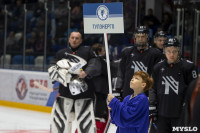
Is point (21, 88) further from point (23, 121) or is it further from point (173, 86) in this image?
point (173, 86)

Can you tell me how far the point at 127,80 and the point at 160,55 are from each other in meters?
0.42

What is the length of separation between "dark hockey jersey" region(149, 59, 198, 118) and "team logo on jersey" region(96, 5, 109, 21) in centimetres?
72

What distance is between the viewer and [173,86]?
4262 mm

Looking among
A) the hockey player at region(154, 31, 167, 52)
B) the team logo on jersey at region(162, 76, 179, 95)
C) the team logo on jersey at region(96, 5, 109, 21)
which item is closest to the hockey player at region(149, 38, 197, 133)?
the team logo on jersey at region(162, 76, 179, 95)

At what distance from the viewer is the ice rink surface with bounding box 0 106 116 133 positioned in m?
7.36

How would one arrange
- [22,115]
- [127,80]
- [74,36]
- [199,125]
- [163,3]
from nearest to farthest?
1. [199,125]
2. [127,80]
3. [74,36]
4. [22,115]
5. [163,3]

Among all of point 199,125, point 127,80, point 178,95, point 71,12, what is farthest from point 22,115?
point 199,125

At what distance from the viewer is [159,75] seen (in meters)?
4.36

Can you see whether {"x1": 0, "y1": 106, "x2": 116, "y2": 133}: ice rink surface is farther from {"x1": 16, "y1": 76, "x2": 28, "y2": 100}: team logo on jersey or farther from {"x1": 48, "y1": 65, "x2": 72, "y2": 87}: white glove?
{"x1": 48, "y1": 65, "x2": 72, "y2": 87}: white glove

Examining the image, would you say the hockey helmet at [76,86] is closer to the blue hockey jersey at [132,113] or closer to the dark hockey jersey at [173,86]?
the dark hockey jersey at [173,86]

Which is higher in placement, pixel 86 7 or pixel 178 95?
pixel 86 7

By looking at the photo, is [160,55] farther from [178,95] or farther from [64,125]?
[64,125]

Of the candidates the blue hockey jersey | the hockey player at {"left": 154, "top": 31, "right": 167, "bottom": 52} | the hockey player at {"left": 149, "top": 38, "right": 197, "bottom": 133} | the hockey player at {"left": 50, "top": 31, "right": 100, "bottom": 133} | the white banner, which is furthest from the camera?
the white banner

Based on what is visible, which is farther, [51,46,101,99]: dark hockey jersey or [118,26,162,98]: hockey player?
[51,46,101,99]: dark hockey jersey
